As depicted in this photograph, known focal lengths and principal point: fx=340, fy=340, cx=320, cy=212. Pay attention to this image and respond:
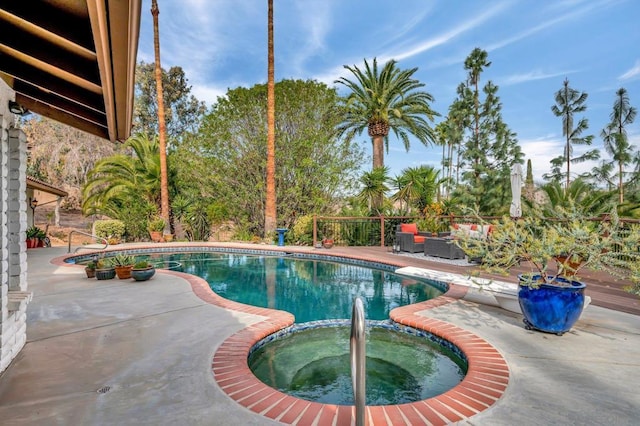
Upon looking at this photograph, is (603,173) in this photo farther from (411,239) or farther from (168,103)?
(168,103)

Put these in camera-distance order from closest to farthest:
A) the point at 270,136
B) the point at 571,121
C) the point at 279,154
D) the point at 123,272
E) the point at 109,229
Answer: the point at 123,272, the point at 270,136, the point at 109,229, the point at 279,154, the point at 571,121

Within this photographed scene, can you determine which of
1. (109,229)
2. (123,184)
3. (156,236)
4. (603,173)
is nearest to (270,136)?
(156,236)

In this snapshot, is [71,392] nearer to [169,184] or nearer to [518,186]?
[518,186]

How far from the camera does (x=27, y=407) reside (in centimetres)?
240

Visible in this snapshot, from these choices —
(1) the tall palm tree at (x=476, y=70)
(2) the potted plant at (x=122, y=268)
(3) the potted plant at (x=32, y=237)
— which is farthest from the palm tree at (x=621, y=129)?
(3) the potted plant at (x=32, y=237)

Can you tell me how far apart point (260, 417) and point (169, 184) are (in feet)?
51.3

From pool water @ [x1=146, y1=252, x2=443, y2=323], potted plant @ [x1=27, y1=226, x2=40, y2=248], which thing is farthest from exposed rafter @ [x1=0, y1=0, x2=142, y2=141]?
potted plant @ [x1=27, y1=226, x2=40, y2=248]

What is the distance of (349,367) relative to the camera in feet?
11.7

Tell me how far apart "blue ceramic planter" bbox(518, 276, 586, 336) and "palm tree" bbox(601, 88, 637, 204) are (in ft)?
95.7

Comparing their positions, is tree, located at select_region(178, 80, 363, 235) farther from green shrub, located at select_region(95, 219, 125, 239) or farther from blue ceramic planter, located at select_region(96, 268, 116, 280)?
blue ceramic planter, located at select_region(96, 268, 116, 280)

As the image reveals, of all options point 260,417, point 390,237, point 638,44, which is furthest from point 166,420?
point 638,44

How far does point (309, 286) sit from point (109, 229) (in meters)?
11.1

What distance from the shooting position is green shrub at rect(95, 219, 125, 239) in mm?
14031

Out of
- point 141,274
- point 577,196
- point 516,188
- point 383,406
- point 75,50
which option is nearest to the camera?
point 75,50
